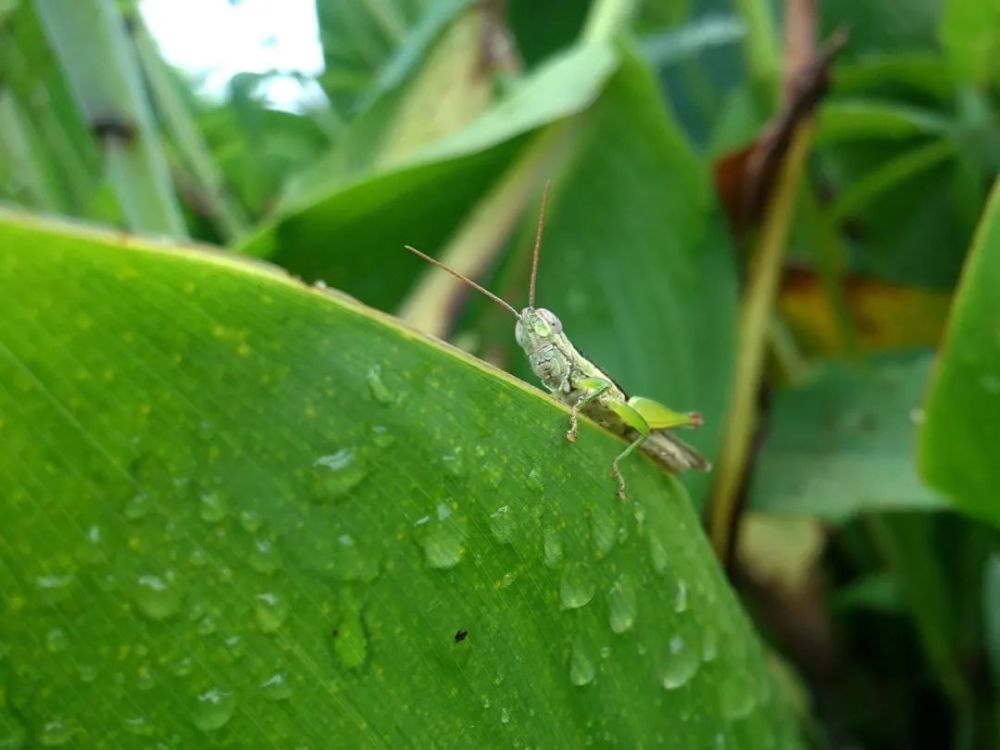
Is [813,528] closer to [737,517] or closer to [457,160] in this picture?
[737,517]

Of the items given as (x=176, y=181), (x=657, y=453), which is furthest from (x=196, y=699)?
(x=176, y=181)

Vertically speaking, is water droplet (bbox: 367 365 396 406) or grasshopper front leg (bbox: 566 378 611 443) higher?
water droplet (bbox: 367 365 396 406)

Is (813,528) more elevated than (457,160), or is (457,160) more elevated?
(457,160)

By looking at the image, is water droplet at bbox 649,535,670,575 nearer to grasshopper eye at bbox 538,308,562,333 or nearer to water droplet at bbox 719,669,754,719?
water droplet at bbox 719,669,754,719

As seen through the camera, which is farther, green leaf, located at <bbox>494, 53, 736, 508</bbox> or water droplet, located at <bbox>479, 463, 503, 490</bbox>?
green leaf, located at <bbox>494, 53, 736, 508</bbox>

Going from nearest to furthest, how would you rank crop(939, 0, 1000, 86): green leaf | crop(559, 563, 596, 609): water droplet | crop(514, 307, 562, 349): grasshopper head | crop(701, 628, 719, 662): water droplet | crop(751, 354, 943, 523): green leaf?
crop(559, 563, 596, 609): water droplet → crop(701, 628, 719, 662): water droplet → crop(514, 307, 562, 349): grasshopper head → crop(751, 354, 943, 523): green leaf → crop(939, 0, 1000, 86): green leaf

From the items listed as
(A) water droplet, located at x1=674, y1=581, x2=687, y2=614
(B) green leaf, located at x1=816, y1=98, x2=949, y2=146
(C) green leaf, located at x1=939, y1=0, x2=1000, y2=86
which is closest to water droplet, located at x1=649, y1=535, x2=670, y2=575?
(A) water droplet, located at x1=674, y1=581, x2=687, y2=614
